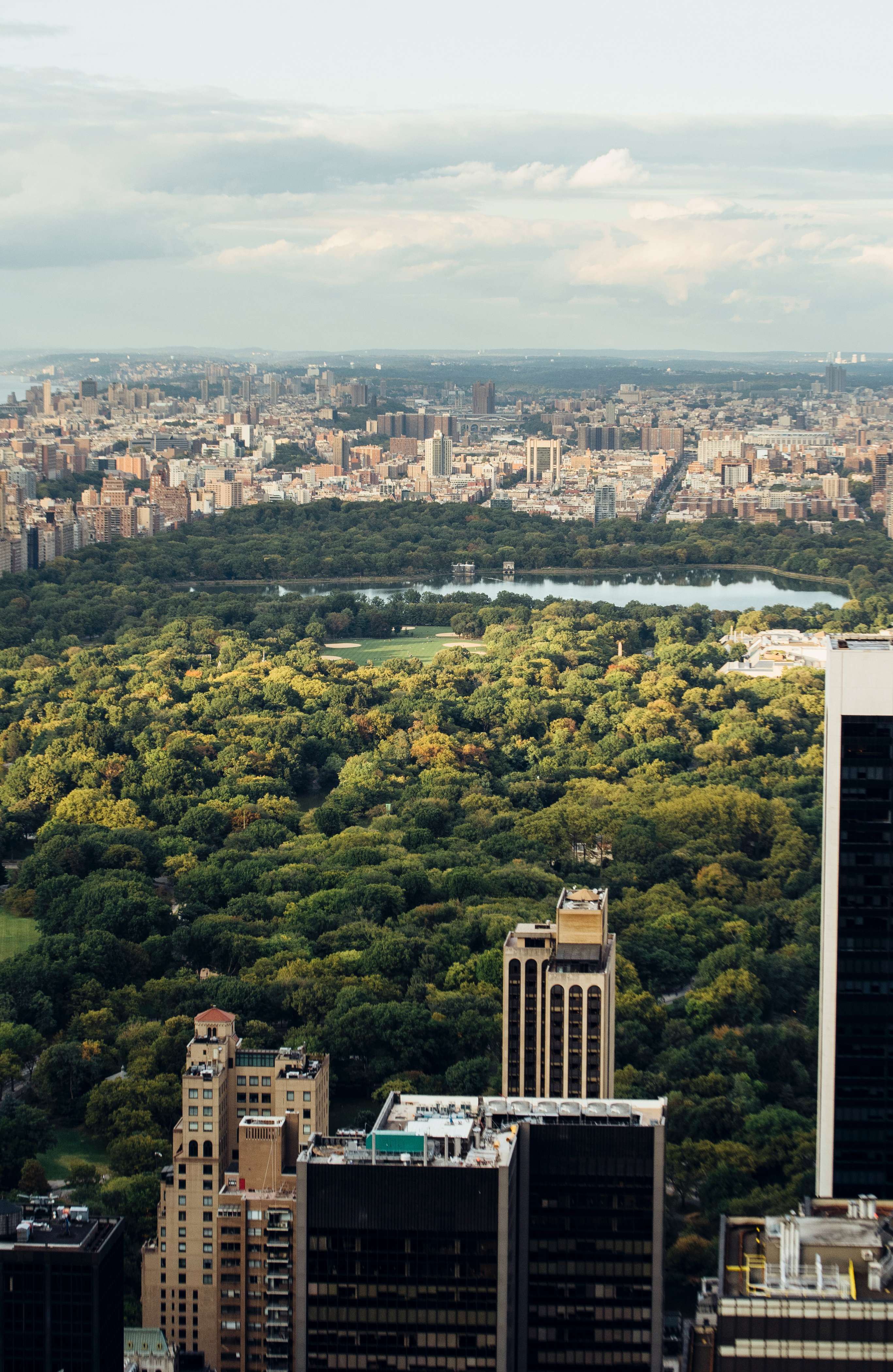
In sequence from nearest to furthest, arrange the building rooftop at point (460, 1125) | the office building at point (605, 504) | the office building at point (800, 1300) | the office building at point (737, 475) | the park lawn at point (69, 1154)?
1. the office building at point (800, 1300)
2. the building rooftop at point (460, 1125)
3. the park lawn at point (69, 1154)
4. the office building at point (605, 504)
5. the office building at point (737, 475)

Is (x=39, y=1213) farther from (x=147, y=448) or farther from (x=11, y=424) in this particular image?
(x=11, y=424)

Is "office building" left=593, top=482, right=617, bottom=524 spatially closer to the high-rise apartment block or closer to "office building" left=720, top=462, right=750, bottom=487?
"office building" left=720, top=462, right=750, bottom=487

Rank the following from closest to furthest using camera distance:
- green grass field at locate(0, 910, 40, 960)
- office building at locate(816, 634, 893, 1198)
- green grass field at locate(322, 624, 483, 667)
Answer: office building at locate(816, 634, 893, 1198), green grass field at locate(0, 910, 40, 960), green grass field at locate(322, 624, 483, 667)

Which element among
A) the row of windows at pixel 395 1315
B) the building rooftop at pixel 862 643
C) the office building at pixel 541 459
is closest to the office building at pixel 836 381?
the office building at pixel 541 459

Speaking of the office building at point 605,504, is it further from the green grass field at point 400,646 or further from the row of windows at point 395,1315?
the row of windows at point 395,1315

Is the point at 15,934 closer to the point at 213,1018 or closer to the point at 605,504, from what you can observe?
the point at 213,1018

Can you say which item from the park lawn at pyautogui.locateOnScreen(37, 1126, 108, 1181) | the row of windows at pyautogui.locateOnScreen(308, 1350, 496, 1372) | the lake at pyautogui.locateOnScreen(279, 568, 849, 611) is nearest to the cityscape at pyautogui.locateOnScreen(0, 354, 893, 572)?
the lake at pyautogui.locateOnScreen(279, 568, 849, 611)
